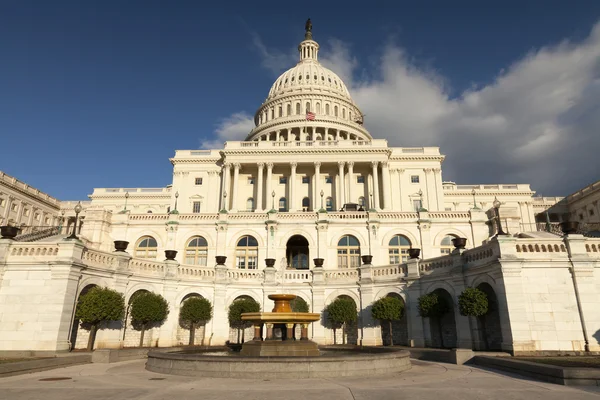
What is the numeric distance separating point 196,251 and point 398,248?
75.6 feet

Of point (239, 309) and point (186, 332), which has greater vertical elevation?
point (239, 309)

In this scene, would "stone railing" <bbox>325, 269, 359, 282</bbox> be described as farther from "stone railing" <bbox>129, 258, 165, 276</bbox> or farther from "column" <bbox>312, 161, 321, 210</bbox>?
"column" <bbox>312, 161, 321, 210</bbox>

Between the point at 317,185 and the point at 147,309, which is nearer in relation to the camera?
the point at 147,309

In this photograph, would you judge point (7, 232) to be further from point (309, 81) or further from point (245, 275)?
point (309, 81)

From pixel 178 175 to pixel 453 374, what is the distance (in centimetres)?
7089

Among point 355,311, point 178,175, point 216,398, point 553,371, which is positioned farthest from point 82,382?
point 178,175

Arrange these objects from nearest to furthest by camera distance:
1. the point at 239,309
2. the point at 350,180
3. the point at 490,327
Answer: the point at 490,327, the point at 239,309, the point at 350,180

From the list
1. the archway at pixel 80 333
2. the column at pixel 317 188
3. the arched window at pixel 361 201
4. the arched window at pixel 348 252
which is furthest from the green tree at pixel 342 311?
the arched window at pixel 361 201

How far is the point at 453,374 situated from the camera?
52.9ft

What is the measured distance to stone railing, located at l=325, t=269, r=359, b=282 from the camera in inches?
1297

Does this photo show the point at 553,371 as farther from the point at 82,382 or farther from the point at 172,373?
the point at 82,382

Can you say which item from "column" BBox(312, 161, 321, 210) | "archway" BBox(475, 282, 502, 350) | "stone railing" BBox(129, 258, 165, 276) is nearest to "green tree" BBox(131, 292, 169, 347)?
"stone railing" BBox(129, 258, 165, 276)

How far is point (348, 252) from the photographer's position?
44.3m

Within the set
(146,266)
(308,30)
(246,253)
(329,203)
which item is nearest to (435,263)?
(146,266)
